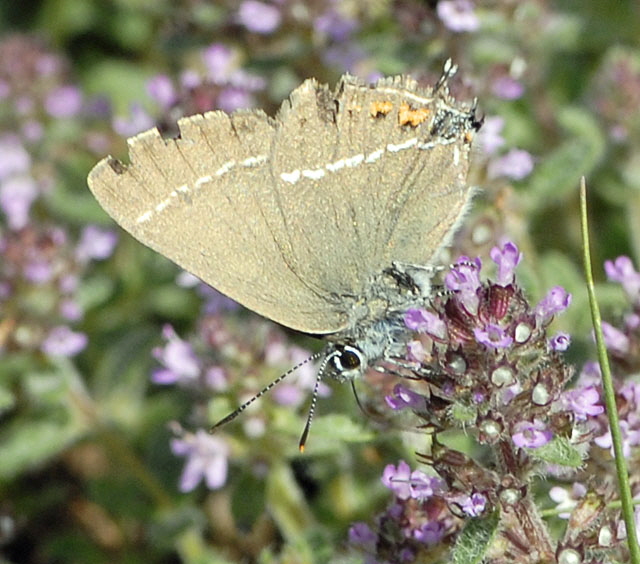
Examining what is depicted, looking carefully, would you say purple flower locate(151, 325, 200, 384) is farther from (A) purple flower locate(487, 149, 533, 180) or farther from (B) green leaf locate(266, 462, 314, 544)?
(A) purple flower locate(487, 149, 533, 180)

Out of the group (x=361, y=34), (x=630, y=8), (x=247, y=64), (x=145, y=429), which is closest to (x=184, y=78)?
(x=247, y=64)

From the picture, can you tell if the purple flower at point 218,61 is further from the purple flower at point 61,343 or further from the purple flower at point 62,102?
the purple flower at point 61,343

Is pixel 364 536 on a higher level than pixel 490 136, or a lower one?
lower

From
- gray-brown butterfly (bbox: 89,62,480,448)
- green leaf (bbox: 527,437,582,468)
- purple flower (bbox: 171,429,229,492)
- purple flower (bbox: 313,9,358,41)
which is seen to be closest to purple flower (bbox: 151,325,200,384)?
purple flower (bbox: 171,429,229,492)

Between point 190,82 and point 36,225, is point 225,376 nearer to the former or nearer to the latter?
point 190,82

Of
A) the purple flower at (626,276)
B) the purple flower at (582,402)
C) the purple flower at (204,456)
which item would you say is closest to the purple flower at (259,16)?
the purple flower at (204,456)

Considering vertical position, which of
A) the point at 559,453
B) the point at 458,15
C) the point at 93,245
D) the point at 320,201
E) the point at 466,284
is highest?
the point at 458,15

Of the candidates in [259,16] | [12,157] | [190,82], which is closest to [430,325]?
[190,82]
